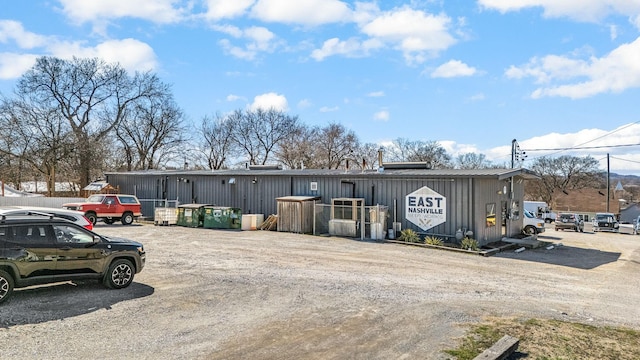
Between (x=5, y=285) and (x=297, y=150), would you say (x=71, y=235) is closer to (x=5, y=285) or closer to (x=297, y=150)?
(x=5, y=285)

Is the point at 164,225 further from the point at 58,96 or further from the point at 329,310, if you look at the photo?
→ the point at 58,96

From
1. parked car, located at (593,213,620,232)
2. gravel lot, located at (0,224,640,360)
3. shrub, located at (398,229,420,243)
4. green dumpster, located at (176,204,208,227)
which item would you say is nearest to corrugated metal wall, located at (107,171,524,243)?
shrub, located at (398,229,420,243)

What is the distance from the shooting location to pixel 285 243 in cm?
1773

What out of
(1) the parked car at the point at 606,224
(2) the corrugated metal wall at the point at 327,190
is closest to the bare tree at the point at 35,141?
(2) the corrugated metal wall at the point at 327,190

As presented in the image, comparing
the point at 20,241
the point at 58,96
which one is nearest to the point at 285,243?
the point at 20,241

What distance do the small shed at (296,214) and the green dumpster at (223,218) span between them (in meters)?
2.53

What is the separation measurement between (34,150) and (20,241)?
35224 mm

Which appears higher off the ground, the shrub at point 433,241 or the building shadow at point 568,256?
the shrub at point 433,241

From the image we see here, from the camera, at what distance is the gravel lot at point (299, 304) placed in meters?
6.33

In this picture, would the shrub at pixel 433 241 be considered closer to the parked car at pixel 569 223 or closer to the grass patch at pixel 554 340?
the grass patch at pixel 554 340

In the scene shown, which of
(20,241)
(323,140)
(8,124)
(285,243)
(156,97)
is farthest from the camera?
(323,140)

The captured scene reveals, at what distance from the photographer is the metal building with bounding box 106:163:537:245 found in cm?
1830

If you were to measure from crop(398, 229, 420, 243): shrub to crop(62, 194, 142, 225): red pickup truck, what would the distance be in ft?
49.0

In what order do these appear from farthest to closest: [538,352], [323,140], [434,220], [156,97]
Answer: [323,140] < [156,97] < [434,220] < [538,352]
